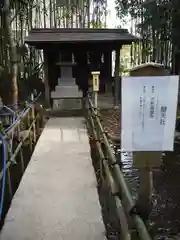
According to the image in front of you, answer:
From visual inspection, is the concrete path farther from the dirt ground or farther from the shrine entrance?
the shrine entrance

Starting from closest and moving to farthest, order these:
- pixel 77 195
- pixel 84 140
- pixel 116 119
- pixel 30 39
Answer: pixel 77 195 → pixel 84 140 → pixel 116 119 → pixel 30 39

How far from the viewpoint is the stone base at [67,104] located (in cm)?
972

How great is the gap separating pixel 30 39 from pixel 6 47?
3.24 m

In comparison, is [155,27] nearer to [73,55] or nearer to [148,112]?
[73,55]

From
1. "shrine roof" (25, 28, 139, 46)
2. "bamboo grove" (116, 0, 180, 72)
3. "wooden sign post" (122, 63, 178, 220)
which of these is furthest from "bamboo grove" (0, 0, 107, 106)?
"wooden sign post" (122, 63, 178, 220)

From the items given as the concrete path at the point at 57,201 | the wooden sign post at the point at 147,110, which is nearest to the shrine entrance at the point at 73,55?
the concrete path at the point at 57,201

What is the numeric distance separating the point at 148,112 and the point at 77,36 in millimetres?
A: 8163

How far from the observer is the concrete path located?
9.11 ft

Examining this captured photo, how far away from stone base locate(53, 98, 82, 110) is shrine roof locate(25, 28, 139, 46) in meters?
1.66

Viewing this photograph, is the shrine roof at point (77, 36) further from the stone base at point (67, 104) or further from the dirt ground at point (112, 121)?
the dirt ground at point (112, 121)

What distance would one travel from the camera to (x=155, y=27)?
382 inches

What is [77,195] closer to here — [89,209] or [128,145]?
[89,209]

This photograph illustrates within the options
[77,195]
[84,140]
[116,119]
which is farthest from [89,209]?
[116,119]

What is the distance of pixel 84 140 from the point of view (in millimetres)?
6227
